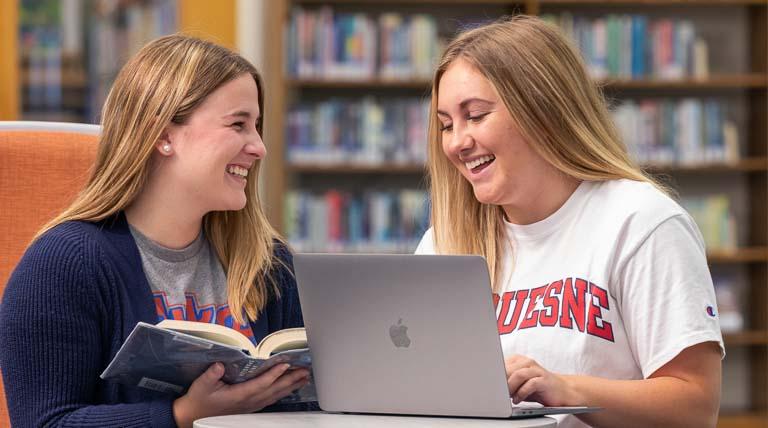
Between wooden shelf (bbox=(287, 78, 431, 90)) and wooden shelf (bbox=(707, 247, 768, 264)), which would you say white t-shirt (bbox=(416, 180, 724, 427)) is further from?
wooden shelf (bbox=(707, 247, 768, 264))

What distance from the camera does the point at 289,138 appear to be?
4578 mm

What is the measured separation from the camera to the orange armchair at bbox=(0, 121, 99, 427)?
1819mm

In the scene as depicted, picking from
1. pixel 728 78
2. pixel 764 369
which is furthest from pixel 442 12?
pixel 764 369

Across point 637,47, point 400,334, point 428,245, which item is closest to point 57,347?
point 400,334

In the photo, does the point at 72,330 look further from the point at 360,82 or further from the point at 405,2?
the point at 405,2

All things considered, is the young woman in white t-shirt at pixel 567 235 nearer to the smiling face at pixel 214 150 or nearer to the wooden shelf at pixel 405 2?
the smiling face at pixel 214 150

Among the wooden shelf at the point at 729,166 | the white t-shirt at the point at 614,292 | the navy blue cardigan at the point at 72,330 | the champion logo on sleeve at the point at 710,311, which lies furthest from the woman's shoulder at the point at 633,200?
the wooden shelf at the point at 729,166

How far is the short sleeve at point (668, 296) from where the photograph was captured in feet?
5.25

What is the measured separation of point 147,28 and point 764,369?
3060mm

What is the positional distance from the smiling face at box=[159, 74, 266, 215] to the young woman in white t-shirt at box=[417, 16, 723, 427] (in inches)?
13.9

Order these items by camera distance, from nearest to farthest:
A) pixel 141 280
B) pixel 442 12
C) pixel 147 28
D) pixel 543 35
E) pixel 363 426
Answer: pixel 363 426, pixel 141 280, pixel 543 35, pixel 147 28, pixel 442 12

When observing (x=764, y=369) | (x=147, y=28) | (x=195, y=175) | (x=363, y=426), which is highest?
(x=147, y=28)

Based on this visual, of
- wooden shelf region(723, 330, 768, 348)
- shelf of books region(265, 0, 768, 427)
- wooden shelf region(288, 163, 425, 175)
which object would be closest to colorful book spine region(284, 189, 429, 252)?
shelf of books region(265, 0, 768, 427)

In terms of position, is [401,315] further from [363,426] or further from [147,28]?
[147,28]
